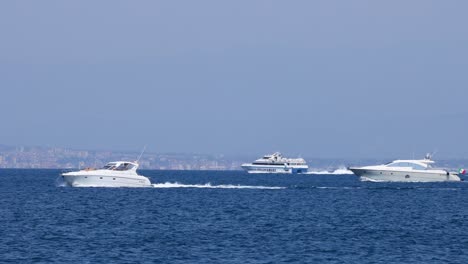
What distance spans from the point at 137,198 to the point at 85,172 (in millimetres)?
14497

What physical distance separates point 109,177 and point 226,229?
47.3 metres

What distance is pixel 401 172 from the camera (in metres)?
156

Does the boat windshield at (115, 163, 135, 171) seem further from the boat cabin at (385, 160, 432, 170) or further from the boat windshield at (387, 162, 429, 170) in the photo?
the boat windshield at (387, 162, 429, 170)

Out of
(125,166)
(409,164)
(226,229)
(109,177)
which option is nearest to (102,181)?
(109,177)

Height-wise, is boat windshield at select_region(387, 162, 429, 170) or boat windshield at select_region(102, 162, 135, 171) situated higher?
boat windshield at select_region(387, 162, 429, 170)

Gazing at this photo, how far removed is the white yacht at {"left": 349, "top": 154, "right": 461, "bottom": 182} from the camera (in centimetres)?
15575

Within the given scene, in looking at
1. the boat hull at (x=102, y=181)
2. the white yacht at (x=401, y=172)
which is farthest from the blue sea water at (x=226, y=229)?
the white yacht at (x=401, y=172)

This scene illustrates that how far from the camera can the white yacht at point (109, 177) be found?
113 metres

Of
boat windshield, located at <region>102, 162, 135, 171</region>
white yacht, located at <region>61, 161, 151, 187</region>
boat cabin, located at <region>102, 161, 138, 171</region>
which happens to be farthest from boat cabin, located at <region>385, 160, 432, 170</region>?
boat windshield, located at <region>102, 162, 135, 171</region>

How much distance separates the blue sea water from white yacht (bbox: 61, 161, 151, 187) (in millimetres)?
3485

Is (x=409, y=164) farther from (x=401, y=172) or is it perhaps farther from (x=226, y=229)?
(x=226, y=229)

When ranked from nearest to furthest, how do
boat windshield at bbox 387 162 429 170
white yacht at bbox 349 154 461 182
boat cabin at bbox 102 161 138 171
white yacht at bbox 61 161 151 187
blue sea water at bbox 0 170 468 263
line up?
blue sea water at bbox 0 170 468 263, white yacht at bbox 61 161 151 187, boat cabin at bbox 102 161 138 171, white yacht at bbox 349 154 461 182, boat windshield at bbox 387 162 429 170

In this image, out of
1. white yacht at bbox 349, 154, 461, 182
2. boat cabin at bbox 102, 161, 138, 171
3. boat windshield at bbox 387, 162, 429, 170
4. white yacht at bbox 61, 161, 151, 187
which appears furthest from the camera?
boat windshield at bbox 387, 162, 429, 170

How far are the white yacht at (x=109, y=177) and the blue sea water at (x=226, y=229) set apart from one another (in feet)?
11.4
